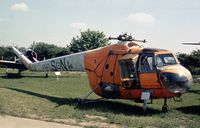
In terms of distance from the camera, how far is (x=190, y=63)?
45.1 metres

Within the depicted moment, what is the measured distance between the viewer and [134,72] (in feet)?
45.1

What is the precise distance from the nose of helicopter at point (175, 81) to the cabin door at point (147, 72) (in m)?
0.37

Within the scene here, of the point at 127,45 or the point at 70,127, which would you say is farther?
the point at 127,45

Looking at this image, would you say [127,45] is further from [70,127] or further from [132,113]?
[70,127]

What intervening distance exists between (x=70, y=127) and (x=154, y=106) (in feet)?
21.7

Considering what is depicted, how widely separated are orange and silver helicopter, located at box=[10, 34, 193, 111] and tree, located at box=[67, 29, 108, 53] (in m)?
61.1

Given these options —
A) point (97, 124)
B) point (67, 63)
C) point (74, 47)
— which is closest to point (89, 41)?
point (74, 47)

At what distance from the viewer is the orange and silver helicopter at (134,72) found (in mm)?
12797

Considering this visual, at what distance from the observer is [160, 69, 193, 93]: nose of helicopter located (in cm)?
1255

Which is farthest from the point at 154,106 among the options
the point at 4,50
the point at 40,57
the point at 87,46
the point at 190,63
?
the point at 4,50

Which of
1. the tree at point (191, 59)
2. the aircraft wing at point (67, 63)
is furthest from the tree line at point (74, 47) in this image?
the aircraft wing at point (67, 63)

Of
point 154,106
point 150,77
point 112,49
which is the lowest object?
point 154,106

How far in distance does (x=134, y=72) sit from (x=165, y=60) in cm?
138

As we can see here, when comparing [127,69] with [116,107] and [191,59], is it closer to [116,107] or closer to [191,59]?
[116,107]
